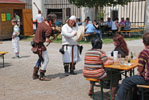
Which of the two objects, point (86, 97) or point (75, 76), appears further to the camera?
point (75, 76)

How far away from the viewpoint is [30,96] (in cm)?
589

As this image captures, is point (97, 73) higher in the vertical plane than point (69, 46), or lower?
lower

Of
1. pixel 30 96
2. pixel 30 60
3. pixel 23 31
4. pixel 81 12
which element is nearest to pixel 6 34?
pixel 23 31

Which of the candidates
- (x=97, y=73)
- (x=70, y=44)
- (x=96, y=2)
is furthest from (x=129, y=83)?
(x=96, y=2)

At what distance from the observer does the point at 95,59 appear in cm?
522

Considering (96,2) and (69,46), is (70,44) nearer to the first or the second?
(69,46)

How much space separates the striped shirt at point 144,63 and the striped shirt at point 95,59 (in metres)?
0.89

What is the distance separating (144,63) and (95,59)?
1085 mm

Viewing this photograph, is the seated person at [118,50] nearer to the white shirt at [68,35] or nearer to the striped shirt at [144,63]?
the striped shirt at [144,63]

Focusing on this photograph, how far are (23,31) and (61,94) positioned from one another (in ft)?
46.6

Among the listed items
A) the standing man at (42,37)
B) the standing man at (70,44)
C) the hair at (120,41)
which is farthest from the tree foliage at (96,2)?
the hair at (120,41)

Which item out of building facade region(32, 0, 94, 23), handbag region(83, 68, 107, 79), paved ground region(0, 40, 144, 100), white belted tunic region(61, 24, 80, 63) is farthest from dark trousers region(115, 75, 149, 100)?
building facade region(32, 0, 94, 23)

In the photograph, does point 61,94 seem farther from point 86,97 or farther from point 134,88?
point 134,88

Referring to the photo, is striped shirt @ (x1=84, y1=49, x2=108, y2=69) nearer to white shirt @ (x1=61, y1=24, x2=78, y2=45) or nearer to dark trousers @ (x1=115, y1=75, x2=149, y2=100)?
dark trousers @ (x1=115, y1=75, x2=149, y2=100)
